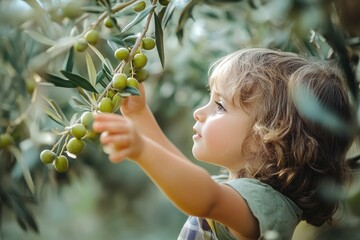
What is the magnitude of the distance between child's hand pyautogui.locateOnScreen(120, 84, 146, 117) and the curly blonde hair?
0.18 metres

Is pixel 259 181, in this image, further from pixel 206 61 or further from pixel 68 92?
pixel 206 61

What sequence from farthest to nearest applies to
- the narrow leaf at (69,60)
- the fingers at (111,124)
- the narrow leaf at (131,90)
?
the narrow leaf at (69,60) < the narrow leaf at (131,90) < the fingers at (111,124)

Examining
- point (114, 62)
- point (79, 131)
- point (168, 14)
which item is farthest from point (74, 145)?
point (114, 62)

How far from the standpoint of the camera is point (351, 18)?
1.23 meters

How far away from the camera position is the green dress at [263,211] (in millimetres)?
1390

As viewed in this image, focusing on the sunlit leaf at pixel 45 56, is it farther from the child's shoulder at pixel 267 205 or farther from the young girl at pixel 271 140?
the child's shoulder at pixel 267 205

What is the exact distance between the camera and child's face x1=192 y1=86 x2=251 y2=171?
4.99 feet

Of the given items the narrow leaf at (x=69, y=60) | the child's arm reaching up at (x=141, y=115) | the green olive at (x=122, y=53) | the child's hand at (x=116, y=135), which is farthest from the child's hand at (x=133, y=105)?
the child's hand at (x=116, y=135)

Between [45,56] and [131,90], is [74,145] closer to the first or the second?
[131,90]

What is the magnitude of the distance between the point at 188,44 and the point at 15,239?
3.60 feet

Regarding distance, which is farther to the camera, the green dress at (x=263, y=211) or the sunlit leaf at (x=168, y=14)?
the sunlit leaf at (x=168, y=14)

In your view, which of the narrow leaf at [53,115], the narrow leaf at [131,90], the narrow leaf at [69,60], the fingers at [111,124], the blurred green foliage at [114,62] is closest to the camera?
the fingers at [111,124]

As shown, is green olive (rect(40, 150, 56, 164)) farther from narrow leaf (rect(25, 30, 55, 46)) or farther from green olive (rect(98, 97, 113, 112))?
narrow leaf (rect(25, 30, 55, 46))

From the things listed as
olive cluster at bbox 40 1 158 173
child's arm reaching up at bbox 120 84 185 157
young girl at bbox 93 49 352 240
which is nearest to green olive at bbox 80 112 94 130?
olive cluster at bbox 40 1 158 173
